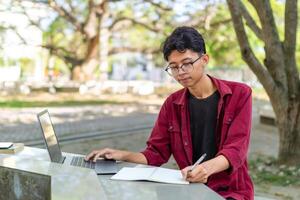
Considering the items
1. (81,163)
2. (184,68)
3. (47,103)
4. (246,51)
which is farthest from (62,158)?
(47,103)

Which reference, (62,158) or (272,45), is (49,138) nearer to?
(62,158)

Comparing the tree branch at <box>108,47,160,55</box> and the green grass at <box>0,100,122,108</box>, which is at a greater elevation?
the tree branch at <box>108,47,160,55</box>

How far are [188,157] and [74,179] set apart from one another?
0.75m

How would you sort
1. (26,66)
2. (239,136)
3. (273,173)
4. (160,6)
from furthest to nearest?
(26,66)
(160,6)
(273,173)
(239,136)

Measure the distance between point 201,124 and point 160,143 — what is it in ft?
1.00

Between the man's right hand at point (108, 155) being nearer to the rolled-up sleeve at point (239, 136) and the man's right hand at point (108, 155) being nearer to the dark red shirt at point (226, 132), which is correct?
the dark red shirt at point (226, 132)

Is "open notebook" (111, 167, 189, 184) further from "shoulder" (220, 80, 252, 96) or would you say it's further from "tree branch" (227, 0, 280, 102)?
"tree branch" (227, 0, 280, 102)

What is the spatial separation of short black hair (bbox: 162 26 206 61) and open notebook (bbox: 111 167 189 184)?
61cm

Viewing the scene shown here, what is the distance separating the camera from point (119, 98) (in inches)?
844

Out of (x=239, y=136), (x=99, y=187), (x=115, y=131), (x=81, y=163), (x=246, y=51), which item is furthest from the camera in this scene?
(x=115, y=131)

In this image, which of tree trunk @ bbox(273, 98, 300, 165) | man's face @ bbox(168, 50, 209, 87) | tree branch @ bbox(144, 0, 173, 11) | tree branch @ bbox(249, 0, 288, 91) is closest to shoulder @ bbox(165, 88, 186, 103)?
man's face @ bbox(168, 50, 209, 87)

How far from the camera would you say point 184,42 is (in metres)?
2.54

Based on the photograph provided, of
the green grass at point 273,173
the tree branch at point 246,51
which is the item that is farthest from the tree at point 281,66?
the green grass at point 273,173

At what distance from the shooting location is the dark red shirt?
8.70ft
